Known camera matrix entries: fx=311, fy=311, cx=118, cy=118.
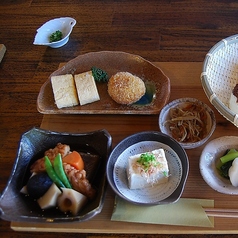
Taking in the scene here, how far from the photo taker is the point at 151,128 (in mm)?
1273

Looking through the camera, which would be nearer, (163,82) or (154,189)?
(154,189)

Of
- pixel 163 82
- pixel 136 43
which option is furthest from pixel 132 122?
pixel 136 43

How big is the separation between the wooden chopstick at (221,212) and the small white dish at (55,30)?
1.31 metres

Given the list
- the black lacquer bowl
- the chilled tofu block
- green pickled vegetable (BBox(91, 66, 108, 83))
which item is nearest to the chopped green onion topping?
the chilled tofu block

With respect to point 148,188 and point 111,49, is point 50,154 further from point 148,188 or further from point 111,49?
point 111,49

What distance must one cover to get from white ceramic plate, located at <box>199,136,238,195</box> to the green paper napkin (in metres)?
0.06

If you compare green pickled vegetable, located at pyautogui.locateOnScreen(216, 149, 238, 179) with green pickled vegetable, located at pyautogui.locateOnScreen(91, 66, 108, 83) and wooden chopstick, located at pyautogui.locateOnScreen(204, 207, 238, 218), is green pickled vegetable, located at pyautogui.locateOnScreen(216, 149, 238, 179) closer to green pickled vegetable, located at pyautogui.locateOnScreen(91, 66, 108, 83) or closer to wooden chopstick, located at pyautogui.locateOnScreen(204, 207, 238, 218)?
wooden chopstick, located at pyautogui.locateOnScreen(204, 207, 238, 218)

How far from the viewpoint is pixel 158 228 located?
100cm

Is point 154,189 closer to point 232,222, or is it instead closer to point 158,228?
point 158,228

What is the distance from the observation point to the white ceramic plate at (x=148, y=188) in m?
1.06

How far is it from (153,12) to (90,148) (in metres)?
1.30

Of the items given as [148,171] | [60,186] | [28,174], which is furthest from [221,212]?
[28,174]

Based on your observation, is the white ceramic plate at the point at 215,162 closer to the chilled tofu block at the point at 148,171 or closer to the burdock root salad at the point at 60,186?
the chilled tofu block at the point at 148,171

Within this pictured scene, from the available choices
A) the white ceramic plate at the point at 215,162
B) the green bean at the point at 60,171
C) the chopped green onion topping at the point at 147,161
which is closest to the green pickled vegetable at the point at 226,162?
the white ceramic plate at the point at 215,162
